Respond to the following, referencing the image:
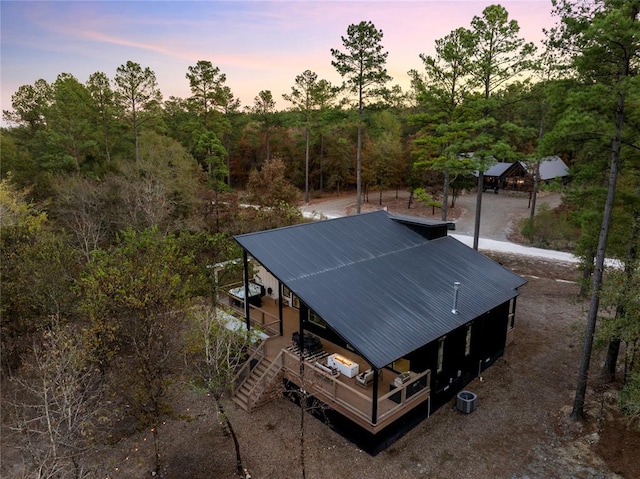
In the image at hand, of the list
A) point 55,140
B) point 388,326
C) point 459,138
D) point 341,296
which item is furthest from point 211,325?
point 55,140

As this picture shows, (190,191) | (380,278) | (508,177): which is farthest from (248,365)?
(508,177)

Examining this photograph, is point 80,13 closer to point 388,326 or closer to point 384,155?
point 388,326

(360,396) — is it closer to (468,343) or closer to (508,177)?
(468,343)

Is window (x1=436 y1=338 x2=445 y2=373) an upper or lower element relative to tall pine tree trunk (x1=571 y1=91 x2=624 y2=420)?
lower

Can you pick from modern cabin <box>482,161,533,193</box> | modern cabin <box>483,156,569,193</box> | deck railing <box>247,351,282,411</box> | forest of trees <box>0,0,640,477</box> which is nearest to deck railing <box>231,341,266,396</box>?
deck railing <box>247,351,282,411</box>

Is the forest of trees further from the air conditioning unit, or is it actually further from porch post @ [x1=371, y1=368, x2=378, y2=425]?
porch post @ [x1=371, y1=368, x2=378, y2=425]

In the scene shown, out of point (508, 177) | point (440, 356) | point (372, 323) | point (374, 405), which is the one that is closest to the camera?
point (374, 405)
